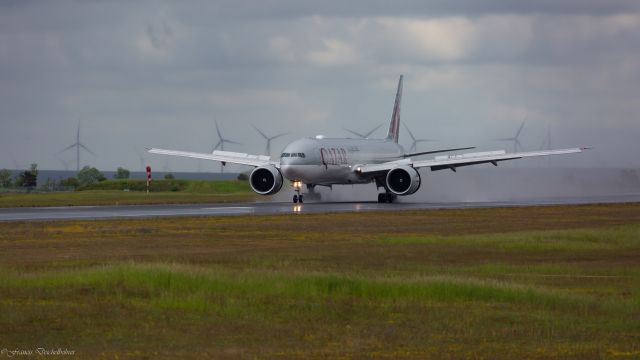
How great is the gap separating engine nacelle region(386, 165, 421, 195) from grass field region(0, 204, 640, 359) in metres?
34.7

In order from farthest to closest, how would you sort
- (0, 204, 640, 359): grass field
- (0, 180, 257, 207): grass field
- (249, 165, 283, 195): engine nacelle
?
(249, 165, 283, 195): engine nacelle < (0, 180, 257, 207): grass field < (0, 204, 640, 359): grass field

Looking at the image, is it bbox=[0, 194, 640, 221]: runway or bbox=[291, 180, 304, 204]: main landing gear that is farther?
bbox=[291, 180, 304, 204]: main landing gear

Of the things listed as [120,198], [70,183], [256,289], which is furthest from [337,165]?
[70,183]

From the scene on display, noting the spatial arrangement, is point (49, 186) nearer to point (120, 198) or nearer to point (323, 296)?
point (120, 198)

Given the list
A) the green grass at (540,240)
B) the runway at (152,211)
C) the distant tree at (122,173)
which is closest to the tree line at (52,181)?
the distant tree at (122,173)

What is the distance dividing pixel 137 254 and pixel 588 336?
20466 millimetres

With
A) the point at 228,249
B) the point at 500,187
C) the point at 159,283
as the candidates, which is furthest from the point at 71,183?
the point at 159,283

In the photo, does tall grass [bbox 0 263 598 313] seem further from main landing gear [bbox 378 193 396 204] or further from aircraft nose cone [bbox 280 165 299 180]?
main landing gear [bbox 378 193 396 204]

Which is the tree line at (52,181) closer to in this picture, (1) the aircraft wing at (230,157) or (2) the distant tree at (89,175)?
(2) the distant tree at (89,175)

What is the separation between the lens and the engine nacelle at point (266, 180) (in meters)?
85.4

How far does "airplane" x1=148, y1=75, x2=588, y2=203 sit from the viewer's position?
8419 cm

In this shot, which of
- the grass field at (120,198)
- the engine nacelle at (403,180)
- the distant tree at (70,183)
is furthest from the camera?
Answer: the distant tree at (70,183)

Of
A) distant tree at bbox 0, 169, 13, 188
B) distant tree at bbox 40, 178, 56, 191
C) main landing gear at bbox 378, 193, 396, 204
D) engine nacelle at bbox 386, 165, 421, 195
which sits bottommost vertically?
main landing gear at bbox 378, 193, 396, 204

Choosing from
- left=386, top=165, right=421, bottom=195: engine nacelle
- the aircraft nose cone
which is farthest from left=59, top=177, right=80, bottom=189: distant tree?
left=386, top=165, right=421, bottom=195: engine nacelle
